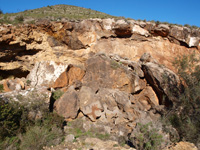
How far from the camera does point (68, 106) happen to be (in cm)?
896

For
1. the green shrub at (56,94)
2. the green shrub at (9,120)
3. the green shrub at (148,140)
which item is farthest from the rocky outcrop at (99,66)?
the green shrub at (148,140)

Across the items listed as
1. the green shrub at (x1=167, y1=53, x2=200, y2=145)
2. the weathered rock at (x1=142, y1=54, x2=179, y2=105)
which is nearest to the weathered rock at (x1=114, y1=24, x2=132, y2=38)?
the weathered rock at (x1=142, y1=54, x2=179, y2=105)

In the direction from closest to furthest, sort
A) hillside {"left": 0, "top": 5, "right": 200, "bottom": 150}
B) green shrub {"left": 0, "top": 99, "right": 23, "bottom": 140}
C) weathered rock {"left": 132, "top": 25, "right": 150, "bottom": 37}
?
green shrub {"left": 0, "top": 99, "right": 23, "bottom": 140} → hillside {"left": 0, "top": 5, "right": 200, "bottom": 150} → weathered rock {"left": 132, "top": 25, "right": 150, "bottom": 37}

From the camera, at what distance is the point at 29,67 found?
11.9m

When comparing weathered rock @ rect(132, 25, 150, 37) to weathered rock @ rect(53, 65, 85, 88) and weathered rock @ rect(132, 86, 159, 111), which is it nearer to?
weathered rock @ rect(132, 86, 159, 111)

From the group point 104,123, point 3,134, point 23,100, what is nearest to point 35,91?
point 23,100

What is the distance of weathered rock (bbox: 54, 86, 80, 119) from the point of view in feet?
28.8

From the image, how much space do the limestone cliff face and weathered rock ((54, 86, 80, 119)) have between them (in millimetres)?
3749

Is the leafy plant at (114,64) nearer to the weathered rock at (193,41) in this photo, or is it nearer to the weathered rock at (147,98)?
the weathered rock at (147,98)

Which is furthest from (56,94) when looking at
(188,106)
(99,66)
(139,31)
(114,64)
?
(139,31)

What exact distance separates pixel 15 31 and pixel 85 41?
16.4 feet

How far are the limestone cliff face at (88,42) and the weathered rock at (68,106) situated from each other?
3.75 m

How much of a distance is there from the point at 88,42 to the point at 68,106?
18.9ft

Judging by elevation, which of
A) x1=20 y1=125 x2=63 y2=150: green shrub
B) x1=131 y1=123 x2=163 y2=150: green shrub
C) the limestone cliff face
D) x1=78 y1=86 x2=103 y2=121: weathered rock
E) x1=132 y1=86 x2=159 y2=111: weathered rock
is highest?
the limestone cliff face
